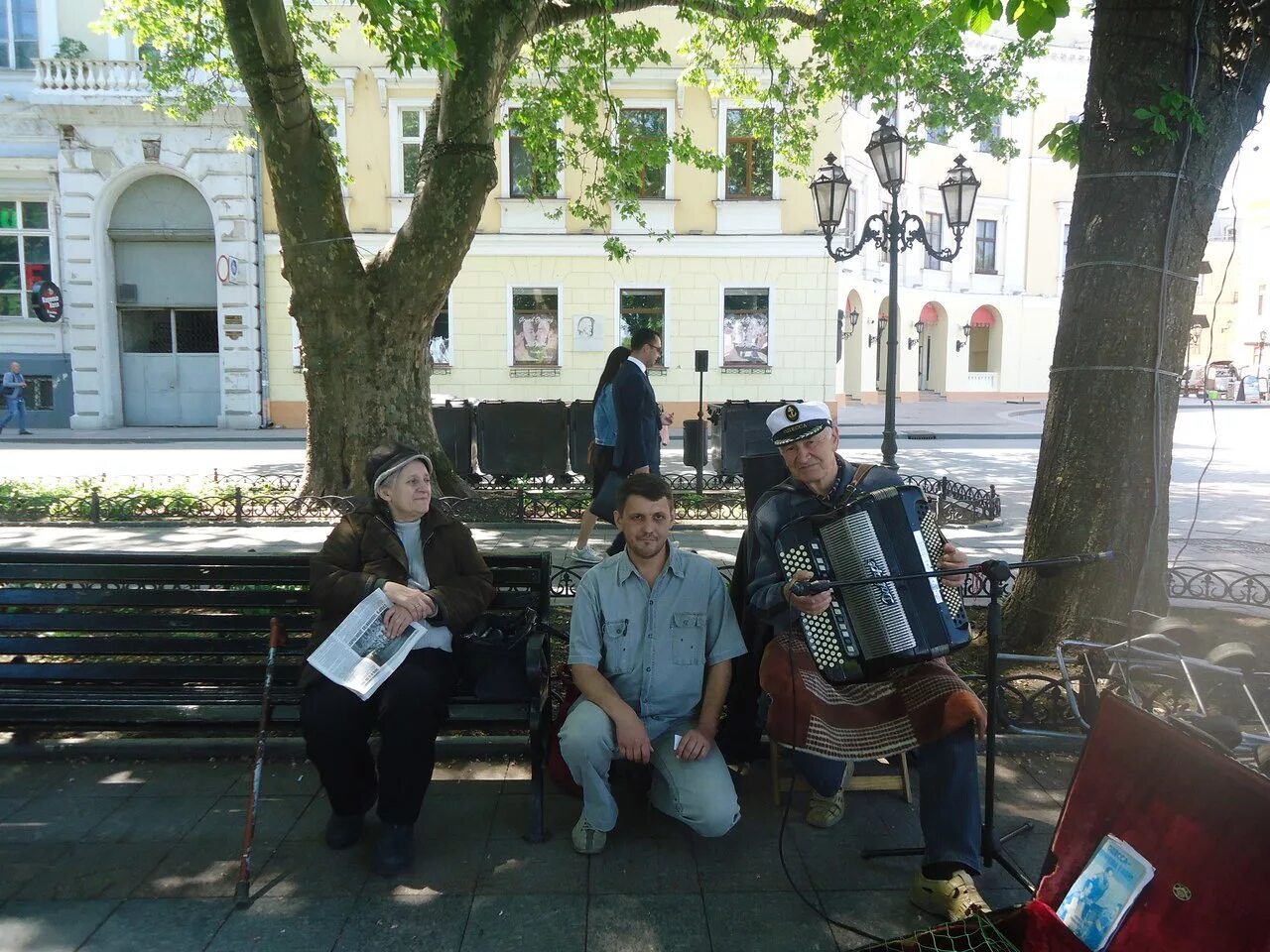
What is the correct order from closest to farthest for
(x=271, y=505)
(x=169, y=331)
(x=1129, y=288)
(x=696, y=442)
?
(x=1129, y=288), (x=271, y=505), (x=696, y=442), (x=169, y=331)

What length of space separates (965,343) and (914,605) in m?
35.3

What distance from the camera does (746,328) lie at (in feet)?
74.4

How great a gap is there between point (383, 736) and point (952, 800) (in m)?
1.94

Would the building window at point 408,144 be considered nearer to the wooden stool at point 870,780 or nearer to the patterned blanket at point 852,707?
the wooden stool at point 870,780

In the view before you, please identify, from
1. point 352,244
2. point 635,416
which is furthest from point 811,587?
point 352,244

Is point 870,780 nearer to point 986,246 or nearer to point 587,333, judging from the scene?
point 587,333

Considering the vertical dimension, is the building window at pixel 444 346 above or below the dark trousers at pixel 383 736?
above

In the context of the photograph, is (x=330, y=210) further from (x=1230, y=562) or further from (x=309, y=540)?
(x=1230, y=562)

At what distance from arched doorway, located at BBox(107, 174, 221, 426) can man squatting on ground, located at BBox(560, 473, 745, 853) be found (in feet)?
76.8

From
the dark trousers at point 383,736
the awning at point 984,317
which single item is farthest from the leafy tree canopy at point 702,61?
the awning at point 984,317

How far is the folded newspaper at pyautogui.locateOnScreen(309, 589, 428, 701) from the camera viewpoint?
316cm

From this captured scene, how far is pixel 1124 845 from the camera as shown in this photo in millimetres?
2164

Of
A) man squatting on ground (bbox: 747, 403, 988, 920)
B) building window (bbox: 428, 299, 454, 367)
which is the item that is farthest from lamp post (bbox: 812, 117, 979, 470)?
building window (bbox: 428, 299, 454, 367)

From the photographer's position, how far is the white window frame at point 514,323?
22.6 metres
